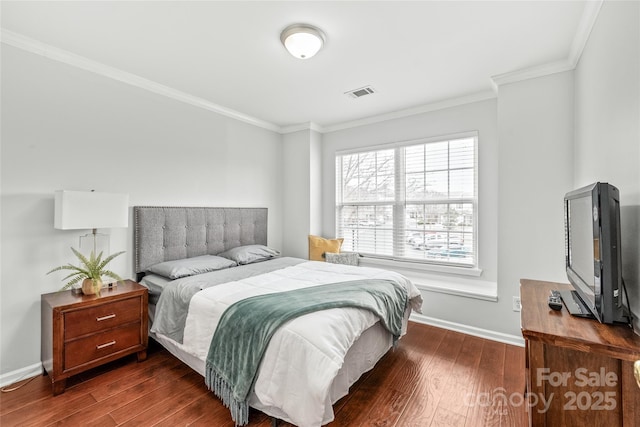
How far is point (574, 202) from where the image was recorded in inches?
64.8

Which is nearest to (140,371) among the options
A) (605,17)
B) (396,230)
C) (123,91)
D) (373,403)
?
(373,403)

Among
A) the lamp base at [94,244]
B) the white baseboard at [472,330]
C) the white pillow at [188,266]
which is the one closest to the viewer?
the lamp base at [94,244]

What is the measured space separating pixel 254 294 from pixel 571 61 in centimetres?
314

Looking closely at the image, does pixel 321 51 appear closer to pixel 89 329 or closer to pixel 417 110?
pixel 417 110

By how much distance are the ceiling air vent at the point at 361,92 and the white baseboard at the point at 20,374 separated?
3.59 m

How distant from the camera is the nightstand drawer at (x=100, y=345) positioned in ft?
6.73

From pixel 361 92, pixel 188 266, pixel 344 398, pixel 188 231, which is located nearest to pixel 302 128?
pixel 361 92

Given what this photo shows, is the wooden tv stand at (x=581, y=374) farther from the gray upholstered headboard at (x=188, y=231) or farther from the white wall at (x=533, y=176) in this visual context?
the gray upholstered headboard at (x=188, y=231)

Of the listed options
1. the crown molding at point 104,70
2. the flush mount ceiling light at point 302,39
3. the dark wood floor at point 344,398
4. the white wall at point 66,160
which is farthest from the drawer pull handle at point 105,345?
the flush mount ceiling light at point 302,39

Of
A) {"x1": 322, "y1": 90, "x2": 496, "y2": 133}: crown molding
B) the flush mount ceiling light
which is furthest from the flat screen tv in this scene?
{"x1": 322, "y1": 90, "x2": 496, "y2": 133}: crown molding

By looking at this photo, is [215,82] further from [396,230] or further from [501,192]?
[501,192]

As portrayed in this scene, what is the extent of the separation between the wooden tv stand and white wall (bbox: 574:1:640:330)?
0.88 feet

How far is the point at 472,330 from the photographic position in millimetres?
3008

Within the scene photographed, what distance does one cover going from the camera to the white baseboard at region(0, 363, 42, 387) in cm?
209
